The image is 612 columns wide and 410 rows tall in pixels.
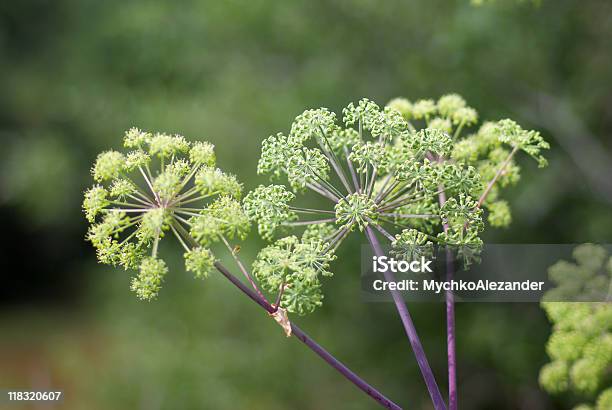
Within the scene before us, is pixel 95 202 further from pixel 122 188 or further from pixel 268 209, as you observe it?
pixel 268 209

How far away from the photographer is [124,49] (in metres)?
9.38

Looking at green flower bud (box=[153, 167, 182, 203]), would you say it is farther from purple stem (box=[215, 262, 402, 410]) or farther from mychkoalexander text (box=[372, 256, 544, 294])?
mychkoalexander text (box=[372, 256, 544, 294])

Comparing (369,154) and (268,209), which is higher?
(369,154)

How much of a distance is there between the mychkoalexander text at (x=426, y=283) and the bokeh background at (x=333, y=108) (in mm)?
2498

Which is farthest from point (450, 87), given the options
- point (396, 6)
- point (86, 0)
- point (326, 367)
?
point (86, 0)

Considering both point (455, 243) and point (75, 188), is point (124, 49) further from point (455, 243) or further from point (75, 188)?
point (455, 243)

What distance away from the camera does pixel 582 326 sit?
1.92 m

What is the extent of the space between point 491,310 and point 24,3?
34.4 ft

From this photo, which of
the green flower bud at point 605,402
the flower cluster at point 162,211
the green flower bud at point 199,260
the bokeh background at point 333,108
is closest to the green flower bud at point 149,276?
the flower cluster at point 162,211

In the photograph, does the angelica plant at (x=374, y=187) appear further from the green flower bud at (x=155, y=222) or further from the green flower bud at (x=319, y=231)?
the green flower bud at (x=155, y=222)

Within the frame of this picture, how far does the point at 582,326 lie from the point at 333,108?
466cm

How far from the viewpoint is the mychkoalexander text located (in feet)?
6.25

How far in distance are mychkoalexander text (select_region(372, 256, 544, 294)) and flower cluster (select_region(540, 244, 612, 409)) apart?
0.25 meters

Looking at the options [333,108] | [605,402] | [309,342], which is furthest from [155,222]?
[333,108]
